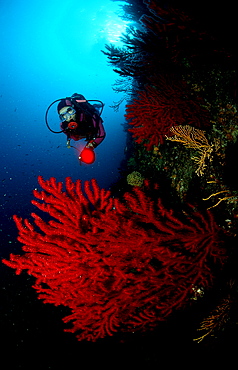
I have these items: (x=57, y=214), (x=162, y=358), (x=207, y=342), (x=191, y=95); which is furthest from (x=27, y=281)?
(x=191, y=95)

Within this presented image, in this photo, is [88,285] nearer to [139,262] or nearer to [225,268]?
[139,262]

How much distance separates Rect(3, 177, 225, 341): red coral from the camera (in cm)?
255

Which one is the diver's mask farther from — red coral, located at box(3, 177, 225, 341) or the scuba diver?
red coral, located at box(3, 177, 225, 341)

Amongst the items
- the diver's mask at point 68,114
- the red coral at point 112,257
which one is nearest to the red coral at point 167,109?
the red coral at point 112,257

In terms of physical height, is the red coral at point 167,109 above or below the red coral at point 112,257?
above

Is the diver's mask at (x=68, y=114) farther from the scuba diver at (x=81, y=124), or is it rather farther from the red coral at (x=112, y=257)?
the red coral at (x=112, y=257)

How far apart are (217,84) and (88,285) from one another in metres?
4.68

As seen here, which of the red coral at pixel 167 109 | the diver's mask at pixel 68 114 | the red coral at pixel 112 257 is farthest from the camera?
the diver's mask at pixel 68 114

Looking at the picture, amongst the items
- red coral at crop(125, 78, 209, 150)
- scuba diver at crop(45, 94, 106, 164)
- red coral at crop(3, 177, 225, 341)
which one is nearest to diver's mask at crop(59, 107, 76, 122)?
scuba diver at crop(45, 94, 106, 164)

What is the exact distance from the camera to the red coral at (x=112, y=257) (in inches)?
100

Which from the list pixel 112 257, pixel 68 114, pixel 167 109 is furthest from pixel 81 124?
pixel 112 257

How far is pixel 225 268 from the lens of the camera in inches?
130

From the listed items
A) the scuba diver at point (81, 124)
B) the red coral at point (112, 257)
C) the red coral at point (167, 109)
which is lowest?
the red coral at point (112, 257)

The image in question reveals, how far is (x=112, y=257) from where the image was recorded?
2.57 metres
